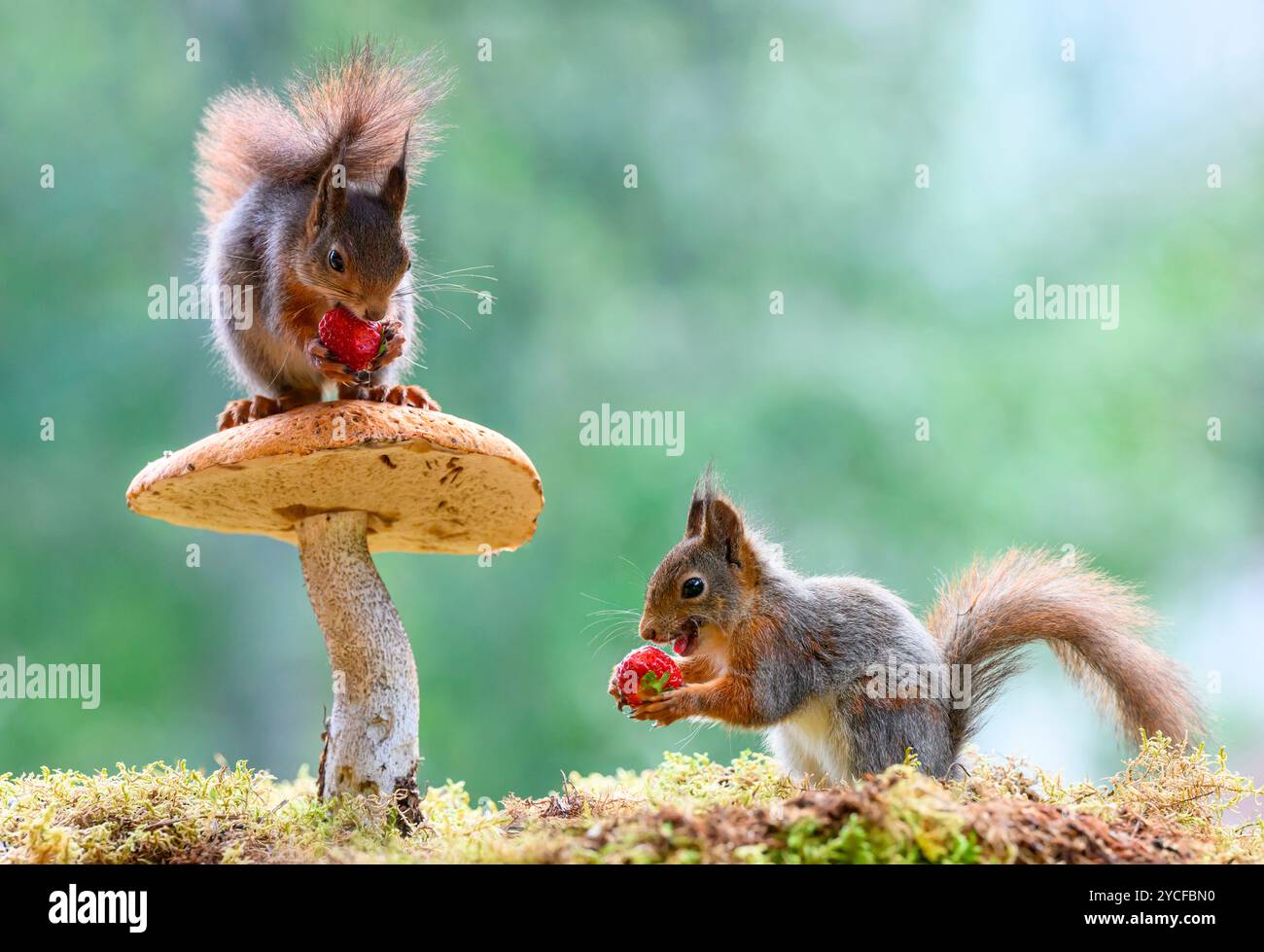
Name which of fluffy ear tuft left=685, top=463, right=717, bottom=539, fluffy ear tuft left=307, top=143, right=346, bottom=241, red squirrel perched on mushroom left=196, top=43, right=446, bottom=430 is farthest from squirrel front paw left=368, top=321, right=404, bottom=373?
fluffy ear tuft left=685, top=463, right=717, bottom=539

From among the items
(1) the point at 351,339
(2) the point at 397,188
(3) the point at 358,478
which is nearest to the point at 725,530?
(3) the point at 358,478

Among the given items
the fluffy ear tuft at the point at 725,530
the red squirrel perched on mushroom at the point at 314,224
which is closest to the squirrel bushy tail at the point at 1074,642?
the fluffy ear tuft at the point at 725,530

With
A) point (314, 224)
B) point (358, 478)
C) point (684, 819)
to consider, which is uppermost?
point (314, 224)

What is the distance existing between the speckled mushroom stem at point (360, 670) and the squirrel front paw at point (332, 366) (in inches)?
17.4

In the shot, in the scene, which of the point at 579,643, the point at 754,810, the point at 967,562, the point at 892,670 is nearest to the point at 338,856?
the point at 754,810

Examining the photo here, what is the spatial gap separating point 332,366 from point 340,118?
0.78 m

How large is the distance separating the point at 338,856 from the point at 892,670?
47.2 inches

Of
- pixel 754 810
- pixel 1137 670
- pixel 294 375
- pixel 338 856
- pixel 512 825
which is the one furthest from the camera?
pixel 294 375

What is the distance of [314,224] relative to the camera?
101 inches

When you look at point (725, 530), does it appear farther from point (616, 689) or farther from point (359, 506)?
point (359, 506)

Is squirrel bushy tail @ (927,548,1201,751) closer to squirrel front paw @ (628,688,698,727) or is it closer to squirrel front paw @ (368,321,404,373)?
squirrel front paw @ (628,688,698,727)
